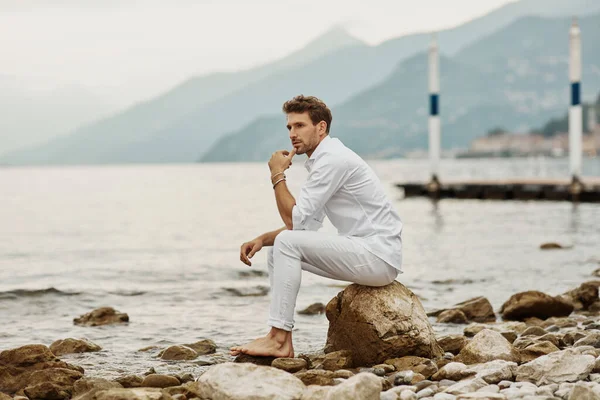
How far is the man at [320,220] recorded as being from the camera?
5895mm

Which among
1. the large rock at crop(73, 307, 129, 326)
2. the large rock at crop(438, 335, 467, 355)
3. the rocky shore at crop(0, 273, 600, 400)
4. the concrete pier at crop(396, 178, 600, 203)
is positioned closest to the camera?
the rocky shore at crop(0, 273, 600, 400)

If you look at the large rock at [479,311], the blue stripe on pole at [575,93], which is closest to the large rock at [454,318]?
the large rock at [479,311]

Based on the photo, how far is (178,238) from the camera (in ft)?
87.4

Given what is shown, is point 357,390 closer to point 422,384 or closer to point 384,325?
point 422,384

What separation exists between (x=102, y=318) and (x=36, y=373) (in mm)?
3867

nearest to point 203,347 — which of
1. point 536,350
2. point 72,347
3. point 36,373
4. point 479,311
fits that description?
point 72,347

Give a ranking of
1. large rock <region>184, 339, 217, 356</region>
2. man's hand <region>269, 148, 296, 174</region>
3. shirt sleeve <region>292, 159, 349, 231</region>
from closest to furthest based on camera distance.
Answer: shirt sleeve <region>292, 159, 349, 231</region> → man's hand <region>269, 148, 296, 174</region> → large rock <region>184, 339, 217, 356</region>

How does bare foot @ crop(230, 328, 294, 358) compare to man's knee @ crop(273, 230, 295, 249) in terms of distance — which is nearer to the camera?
man's knee @ crop(273, 230, 295, 249)

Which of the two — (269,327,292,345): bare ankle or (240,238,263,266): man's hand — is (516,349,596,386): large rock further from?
(240,238,263,266): man's hand

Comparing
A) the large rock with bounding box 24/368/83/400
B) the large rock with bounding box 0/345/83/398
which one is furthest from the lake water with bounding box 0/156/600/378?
the large rock with bounding box 24/368/83/400

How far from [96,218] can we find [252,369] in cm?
3495

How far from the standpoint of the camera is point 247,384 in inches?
202

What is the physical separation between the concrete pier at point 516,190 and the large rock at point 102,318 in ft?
89.8

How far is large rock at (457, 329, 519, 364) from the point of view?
623cm
